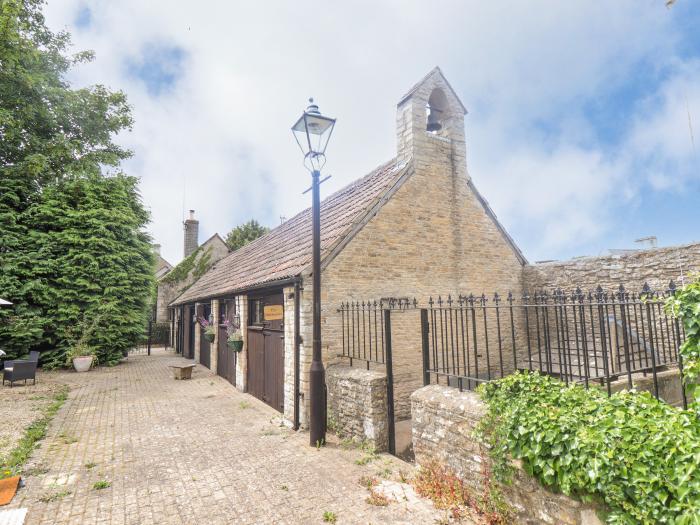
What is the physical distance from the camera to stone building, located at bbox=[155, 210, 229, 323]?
28.6 meters

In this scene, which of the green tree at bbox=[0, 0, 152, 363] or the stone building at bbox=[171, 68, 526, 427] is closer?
the stone building at bbox=[171, 68, 526, 427]

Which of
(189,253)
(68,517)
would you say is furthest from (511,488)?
(189,253)

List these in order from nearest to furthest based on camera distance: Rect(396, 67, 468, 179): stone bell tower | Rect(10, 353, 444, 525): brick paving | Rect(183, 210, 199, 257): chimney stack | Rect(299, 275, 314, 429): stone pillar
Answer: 1. Rect(10, 353, 444, 525): brick paving
2. Rect(299, 275, 314, 429): stone pillar
3. Rect(396, 67, 468, 179): stone bell tower
4. Rect(183, 210, 199, 257): chimney stack

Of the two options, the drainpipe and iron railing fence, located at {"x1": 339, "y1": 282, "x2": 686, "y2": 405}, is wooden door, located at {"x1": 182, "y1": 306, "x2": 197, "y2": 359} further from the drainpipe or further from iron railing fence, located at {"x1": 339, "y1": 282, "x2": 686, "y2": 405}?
iron railing fence, located at {"x1": 339, "y1": 282, "x2": 686, "y2": 405}

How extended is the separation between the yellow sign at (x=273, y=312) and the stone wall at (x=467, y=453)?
4531 mm

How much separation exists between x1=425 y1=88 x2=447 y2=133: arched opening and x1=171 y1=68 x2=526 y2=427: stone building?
0.10ft

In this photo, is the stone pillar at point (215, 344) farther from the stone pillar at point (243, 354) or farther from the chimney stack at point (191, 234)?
the chimney stack at point (191, 234)

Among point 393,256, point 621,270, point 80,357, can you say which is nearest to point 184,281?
point 80,357

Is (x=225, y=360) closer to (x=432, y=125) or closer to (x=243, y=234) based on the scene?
(x=432, y=125)

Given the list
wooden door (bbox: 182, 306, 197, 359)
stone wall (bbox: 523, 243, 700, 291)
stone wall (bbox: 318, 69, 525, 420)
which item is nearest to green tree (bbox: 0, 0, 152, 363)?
wooden door (bbox: 182, 306, 197, 359)

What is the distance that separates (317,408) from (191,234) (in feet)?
89.4

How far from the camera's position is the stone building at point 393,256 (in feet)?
27.1

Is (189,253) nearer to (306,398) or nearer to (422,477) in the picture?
(306,398)

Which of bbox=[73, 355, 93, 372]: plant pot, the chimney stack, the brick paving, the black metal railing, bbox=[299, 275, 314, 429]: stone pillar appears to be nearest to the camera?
the black metal railing
